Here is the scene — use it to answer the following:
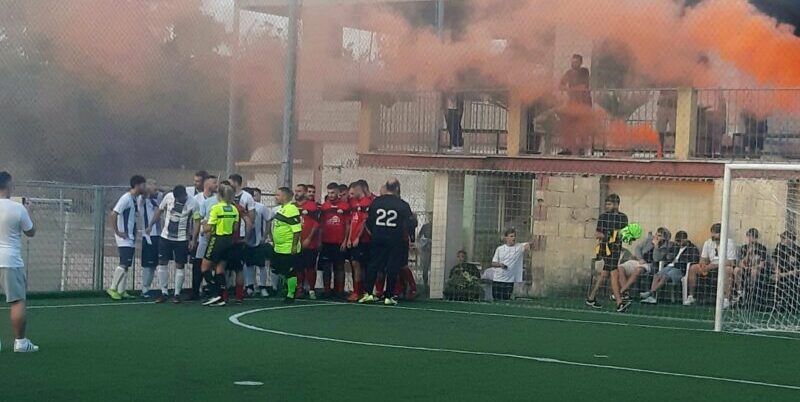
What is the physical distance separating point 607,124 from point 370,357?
12.4 metres

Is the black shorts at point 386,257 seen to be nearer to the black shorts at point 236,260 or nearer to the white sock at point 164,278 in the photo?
the black shorts at point 236,260

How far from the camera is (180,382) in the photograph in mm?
11273

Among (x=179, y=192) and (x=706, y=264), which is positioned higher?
(x=179, y=192)

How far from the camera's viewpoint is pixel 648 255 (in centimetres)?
2344

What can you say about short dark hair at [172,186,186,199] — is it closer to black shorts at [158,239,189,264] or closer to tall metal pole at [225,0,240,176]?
black shorts at [158,239,189,264]

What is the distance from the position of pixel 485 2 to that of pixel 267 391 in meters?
16.1

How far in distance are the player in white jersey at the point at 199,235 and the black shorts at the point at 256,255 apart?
3.90 feet

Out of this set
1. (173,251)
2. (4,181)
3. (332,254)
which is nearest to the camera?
(4,181)

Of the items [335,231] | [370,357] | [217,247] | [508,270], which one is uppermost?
[335,231]

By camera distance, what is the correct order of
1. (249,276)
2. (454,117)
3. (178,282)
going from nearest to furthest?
(178,282) → (249,276) → (454,117)

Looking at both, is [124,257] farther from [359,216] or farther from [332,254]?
[359,216]

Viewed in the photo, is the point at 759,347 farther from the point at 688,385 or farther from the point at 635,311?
the point at 635,311

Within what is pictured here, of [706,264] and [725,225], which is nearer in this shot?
[725,225]

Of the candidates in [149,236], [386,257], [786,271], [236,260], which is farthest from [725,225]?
[149,236]
